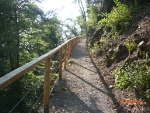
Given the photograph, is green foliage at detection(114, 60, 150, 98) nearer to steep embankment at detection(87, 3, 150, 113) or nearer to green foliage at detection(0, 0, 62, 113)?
steep embankment at detection(87, 3, 150, 113)

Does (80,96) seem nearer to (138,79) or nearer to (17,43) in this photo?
(138,79)

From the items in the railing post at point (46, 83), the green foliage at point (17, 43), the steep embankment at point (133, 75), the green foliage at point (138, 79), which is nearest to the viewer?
the railing post at point (46, 83)

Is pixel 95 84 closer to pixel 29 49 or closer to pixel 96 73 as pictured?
pixel 96 73

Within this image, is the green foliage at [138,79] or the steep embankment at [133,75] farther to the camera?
the green foliage at [138,79]

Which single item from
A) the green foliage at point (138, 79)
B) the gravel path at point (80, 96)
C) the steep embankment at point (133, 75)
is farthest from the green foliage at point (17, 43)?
the green foliage at point (138, 79)

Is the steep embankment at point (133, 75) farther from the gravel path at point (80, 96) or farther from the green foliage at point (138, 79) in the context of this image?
→ the gravel path at point (80, 96)

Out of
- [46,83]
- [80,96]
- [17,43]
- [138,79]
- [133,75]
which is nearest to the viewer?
[46,83]

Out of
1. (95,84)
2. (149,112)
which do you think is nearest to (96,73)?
(95,84)

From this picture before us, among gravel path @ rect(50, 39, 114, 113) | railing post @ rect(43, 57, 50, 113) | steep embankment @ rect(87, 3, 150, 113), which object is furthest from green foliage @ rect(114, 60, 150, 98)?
railing post @ rect(43, 57, 50, 113)

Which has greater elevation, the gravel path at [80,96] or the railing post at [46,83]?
the railing post at [46,83]

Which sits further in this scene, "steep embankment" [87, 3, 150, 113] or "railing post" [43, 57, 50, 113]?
"steep embankment" [87, 3, 150, 113]

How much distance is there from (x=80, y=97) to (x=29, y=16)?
20.5 ft

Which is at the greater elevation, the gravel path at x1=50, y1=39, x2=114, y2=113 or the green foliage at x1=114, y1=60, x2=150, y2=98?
the green foliage at x1=114, y1=60, x2=150, y2=98

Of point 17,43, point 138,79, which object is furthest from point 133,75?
point 17,43
